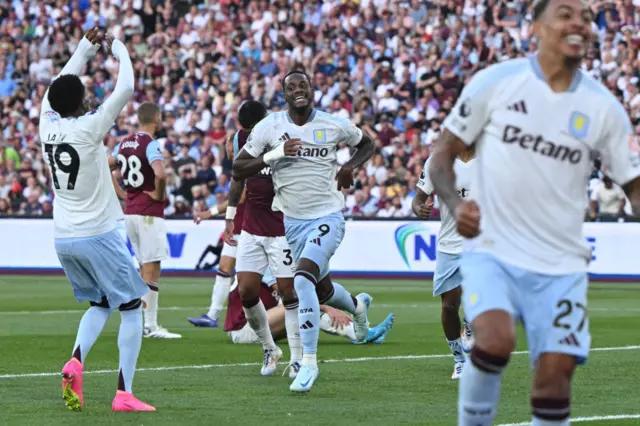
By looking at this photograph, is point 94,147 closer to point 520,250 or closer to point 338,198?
point 338,198

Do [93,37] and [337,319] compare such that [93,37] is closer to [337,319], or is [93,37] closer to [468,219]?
[468,219]

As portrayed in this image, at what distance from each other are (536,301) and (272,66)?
88.2 feet

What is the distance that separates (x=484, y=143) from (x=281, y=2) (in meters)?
28.3

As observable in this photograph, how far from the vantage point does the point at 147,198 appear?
1611cm

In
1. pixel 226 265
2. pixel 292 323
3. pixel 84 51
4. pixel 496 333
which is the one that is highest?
pixel 84 51

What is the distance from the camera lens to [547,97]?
6289 millimetres

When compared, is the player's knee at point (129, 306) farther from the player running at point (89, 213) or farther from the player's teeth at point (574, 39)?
the player's teeth at point (574, 39)

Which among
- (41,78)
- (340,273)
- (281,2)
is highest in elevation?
(281,2)

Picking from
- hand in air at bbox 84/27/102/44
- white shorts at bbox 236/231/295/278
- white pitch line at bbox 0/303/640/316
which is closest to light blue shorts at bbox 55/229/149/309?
Answer: hand in air at bbox 84/27/102/44

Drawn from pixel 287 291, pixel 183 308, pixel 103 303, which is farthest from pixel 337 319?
pixel 183 308

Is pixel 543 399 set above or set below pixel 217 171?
above

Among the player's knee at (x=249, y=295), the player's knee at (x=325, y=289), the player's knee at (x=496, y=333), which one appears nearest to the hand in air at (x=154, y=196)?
the player's knee at (x=249, y=295)

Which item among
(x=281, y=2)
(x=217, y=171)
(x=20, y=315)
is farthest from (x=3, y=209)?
(x=20, y=315)

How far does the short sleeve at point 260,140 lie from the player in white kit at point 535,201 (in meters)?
5.09
